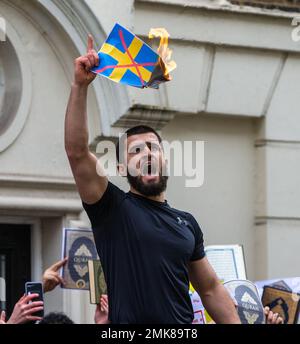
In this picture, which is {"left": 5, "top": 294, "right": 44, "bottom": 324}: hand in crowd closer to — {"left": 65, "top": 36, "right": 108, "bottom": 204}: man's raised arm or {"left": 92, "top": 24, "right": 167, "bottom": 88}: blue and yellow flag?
{"left": 65, "top": 36, "right": 108, "bottom": 204}: man's raised arm

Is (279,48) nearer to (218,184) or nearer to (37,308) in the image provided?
(218,184)

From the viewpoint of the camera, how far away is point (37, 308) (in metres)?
6.19

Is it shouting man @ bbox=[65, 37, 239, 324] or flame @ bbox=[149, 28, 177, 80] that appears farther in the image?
flame @ bbox=[149, 28, 177, 80]

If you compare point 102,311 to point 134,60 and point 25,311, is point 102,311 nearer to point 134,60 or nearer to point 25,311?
point 25,311

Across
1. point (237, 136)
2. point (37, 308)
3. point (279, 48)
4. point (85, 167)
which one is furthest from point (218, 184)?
point (85, 167)

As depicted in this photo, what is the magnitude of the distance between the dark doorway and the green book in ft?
6.12

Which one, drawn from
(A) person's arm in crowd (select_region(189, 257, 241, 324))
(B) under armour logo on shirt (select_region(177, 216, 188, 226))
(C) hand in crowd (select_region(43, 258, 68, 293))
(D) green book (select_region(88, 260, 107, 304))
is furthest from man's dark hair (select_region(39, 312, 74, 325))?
(B) under armour logo on shirt (select_region(177, 216, 188, 226))

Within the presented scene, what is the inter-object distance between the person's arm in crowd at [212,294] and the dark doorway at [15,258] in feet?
10.9

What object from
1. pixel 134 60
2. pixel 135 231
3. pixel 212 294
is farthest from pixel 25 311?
pixel 134 60

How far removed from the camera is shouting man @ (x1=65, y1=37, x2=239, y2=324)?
5254 mm

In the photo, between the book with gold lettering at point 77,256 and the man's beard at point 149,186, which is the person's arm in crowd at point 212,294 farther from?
the book with gold lettering at point 77,256

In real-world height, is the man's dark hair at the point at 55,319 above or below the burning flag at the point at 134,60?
below

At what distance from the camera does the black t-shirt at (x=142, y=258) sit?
5246 millimetres

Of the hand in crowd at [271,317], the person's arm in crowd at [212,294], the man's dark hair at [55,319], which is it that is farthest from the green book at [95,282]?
the person's arm in crowd at [212,294]
